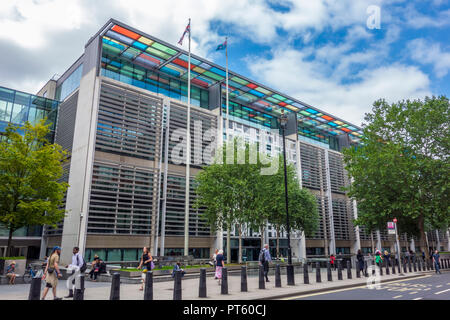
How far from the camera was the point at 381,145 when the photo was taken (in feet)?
107

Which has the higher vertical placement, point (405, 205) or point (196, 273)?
point (405, 205)

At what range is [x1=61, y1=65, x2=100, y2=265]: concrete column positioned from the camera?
2616cm

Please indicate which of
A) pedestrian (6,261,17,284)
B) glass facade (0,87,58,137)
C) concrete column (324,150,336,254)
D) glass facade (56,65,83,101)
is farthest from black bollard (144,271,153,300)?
concrete column (324,150,336,254)

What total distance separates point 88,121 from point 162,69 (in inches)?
459

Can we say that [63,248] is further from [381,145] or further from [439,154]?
[439,154]

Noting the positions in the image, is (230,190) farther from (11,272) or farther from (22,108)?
(22,108)

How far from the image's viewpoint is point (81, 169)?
27.6 metres

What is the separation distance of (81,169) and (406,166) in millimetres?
29209

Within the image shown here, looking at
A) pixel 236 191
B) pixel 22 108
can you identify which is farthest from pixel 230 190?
pixel 22 108

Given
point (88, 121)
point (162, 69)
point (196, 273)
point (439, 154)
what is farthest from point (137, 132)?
point (439, 154)

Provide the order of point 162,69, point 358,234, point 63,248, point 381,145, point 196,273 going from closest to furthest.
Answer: point 196,273 → point 63,248 → point 381,145 → point 162,69 → point 358,234

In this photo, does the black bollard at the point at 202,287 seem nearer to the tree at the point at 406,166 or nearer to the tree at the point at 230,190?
the tree at the point at 230,190

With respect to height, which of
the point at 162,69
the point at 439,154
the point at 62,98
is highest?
the point at 162,69
